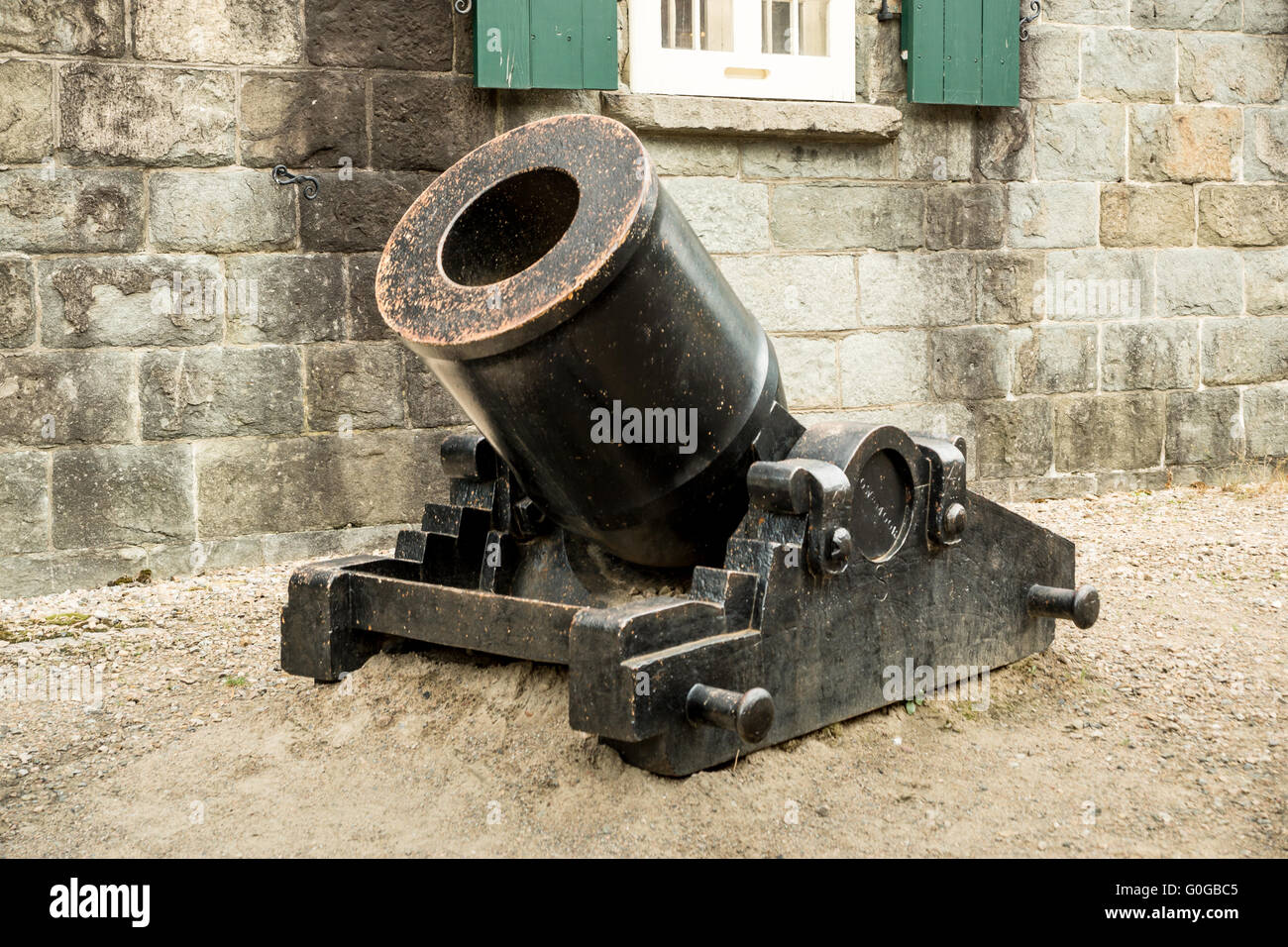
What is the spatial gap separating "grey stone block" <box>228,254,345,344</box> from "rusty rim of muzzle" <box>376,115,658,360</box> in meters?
2.29

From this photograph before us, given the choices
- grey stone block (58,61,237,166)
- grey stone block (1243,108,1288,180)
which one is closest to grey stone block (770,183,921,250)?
grey stone block (1243,108,1288,180)

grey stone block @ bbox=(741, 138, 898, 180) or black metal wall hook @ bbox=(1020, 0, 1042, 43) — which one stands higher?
black metal wall hook @ bbox=(1020, 0, 1042, 43)

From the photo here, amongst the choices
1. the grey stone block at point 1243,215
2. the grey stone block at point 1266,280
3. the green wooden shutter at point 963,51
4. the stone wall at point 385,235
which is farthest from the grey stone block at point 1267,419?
the green wooden shutter at point 963,51

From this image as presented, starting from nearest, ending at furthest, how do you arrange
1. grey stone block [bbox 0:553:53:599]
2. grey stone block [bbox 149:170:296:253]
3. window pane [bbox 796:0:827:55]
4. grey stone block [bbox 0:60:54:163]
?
grey stone block [bbox 0:60:54:163], grey stone block [bbox 0:553:53:599], grey stone block [bbox 149:170:296:253], window pane [bbox 796:0:827:55]

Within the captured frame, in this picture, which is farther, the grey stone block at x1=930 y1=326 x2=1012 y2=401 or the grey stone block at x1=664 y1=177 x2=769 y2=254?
the grey stone block at x1=930 y1=326 x2=1012 y2=401

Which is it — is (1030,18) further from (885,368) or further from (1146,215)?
(885,368)

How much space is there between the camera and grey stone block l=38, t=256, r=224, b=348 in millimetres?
4707

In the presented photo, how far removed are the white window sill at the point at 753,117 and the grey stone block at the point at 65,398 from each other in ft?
7.49

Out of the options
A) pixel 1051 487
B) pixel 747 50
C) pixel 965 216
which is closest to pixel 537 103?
pixel 747 50

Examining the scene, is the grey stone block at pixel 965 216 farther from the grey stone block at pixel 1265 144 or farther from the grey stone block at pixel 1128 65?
the grey stone block at pixel 1265 144

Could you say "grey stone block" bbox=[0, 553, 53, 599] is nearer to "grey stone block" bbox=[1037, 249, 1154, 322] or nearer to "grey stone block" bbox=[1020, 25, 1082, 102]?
"grey stone block" bbox=[1037, 249, 1154, 322]

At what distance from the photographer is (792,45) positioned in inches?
231

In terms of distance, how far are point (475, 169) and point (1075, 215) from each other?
4366 mm

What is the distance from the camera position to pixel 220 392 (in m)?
4.95
